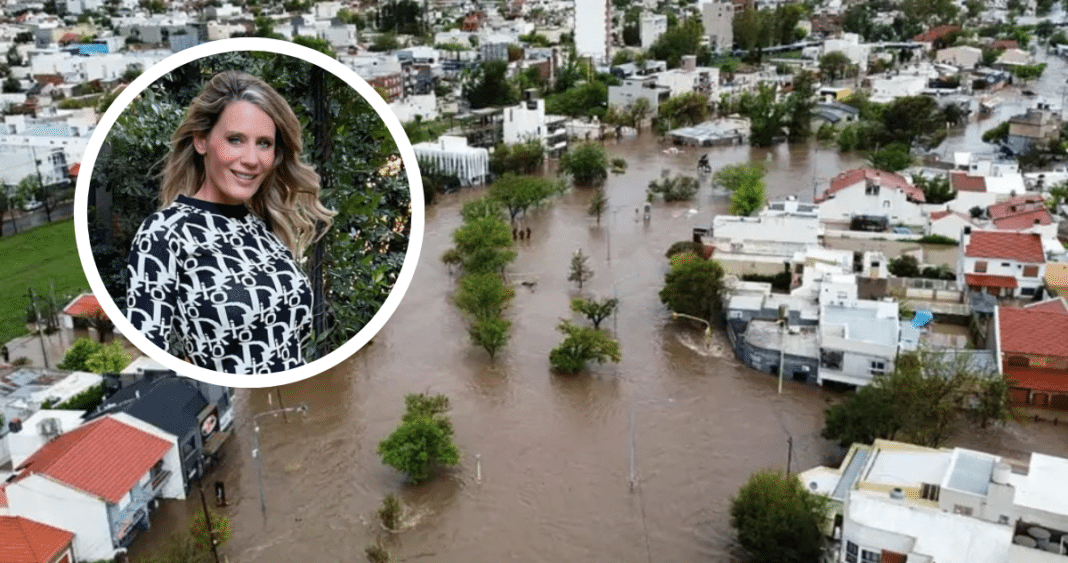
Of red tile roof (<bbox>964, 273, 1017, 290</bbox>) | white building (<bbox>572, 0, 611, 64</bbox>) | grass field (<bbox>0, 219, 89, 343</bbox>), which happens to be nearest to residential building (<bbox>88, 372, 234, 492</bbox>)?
grass field (<bbox>0, 219, 89, 343</bbox>)

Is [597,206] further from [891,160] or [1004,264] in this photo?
[1004,264]

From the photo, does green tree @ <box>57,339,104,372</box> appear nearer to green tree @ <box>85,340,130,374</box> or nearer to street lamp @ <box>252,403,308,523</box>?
green tree @ <box>85,340,130,374</box>

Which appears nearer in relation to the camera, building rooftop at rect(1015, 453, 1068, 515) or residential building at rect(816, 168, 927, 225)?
building rooftop at rect(1015, 453, 1068, 515)

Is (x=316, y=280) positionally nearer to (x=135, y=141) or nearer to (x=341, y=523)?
(x=135, y=141)

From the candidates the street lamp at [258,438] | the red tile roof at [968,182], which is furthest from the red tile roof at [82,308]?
the red tile roof at [968,182]

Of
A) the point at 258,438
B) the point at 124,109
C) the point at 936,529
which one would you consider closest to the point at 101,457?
the point at 258,438
